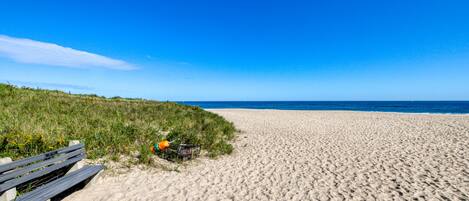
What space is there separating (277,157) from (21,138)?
24.6ft

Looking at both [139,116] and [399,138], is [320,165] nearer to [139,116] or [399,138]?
[399,138]

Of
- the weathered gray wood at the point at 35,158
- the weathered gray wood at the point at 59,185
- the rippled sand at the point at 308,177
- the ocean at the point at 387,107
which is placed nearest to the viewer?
the weathered gray wood at the point at 35,158

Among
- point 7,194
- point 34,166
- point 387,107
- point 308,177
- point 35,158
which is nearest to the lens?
point 7,194

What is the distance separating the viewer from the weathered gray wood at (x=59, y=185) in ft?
10.5

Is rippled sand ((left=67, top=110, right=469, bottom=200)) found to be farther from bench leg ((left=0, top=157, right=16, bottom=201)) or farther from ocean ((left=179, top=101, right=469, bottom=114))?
ocean ((left=179, top=101, right=469, bottom=114))

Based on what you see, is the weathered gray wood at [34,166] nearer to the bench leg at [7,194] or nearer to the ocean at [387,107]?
the bench leg at [7,194]

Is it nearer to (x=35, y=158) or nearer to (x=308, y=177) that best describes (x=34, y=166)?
(x=35, y=158)

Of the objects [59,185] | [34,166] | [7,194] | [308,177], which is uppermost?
[34,166]

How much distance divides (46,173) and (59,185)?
30 centimetres

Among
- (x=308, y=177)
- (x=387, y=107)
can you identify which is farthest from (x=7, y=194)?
(x=387, y=107)

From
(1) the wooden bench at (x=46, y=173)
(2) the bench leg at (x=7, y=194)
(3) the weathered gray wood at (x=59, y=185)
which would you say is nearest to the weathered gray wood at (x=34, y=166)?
(1) the wooden bench at (x=46, y=173)

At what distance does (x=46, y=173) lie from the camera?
3.64m

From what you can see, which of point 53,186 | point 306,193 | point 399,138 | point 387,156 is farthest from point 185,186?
Answer: point 399,138

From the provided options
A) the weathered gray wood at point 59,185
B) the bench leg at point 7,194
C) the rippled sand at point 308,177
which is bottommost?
the rippled sand at point 308,177
